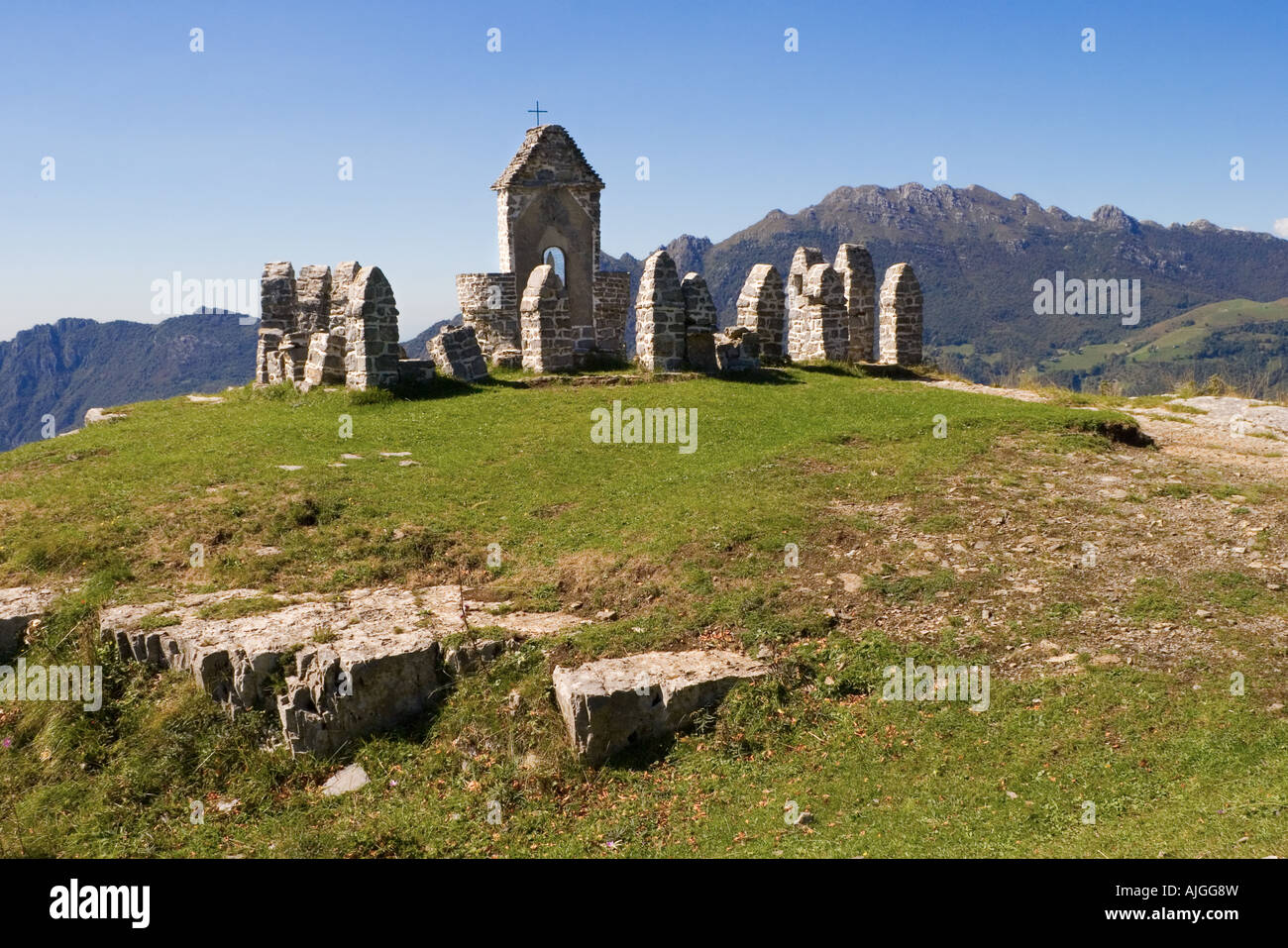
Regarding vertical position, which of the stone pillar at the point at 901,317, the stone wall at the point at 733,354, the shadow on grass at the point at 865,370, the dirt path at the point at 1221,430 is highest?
the stone pillar at the point at 901,317

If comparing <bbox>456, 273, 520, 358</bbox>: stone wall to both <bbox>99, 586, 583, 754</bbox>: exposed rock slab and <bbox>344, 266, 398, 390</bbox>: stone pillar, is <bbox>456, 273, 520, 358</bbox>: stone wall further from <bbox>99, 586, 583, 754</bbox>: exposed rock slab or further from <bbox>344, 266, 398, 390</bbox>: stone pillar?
<bbox>99, 586, 583, 754</bbox>: exposed rock slab

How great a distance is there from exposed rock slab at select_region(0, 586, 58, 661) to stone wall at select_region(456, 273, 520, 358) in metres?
16.9

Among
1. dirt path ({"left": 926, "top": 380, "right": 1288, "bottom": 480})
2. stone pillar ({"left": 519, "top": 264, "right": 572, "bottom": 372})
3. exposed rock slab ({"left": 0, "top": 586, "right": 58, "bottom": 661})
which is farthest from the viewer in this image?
stone pillar ({"left": 519, "top": 264, "right": 572, "bottom": 372})

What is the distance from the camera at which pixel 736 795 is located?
343 inches

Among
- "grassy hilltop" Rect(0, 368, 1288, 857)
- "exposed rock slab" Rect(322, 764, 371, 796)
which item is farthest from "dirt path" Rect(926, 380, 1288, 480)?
"exposed rock slab" Rect(322, 764, 371, 796)

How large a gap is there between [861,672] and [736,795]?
2.00 metres

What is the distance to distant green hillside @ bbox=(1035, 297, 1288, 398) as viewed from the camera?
129m

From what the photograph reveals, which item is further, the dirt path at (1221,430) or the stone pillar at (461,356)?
the stone pillar at (461,356)

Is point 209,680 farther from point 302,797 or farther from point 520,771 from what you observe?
point 520,771

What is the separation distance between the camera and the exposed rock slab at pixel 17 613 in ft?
35.6

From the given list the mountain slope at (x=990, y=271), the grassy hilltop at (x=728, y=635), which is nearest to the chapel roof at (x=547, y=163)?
the grassy hilltop at (x=728, y=635)

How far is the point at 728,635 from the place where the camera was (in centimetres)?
1051

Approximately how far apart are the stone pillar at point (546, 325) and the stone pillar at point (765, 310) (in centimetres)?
472

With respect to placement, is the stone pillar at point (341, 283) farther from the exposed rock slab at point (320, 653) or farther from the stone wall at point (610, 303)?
the exposed rock slab at point (320, 653)
